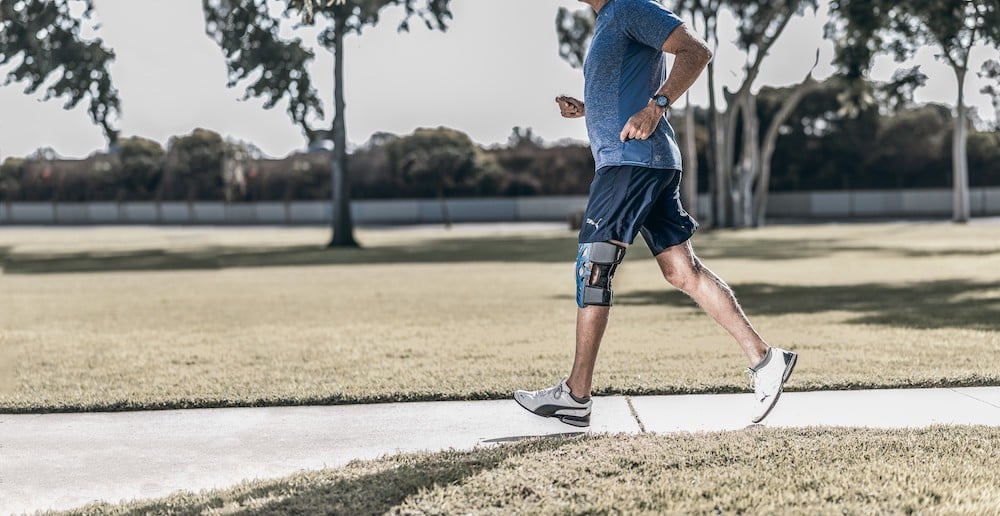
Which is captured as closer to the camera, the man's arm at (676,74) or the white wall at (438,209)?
the man's arm at (676,74)

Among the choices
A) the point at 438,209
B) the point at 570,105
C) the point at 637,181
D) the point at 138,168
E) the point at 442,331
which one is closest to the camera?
the point at 637,181

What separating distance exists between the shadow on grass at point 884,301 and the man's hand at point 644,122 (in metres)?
5.68

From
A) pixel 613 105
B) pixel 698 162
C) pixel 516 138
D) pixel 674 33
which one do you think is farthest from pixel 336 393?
pixel 516 138

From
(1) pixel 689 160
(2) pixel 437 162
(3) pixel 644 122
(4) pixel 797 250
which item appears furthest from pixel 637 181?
(2) pixel 437 162

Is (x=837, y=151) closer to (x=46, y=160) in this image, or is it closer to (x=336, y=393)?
(x=46, y=160)

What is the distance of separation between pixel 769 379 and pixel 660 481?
1.39m

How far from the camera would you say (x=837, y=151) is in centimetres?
6338

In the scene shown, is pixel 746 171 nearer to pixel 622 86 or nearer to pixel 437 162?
pixel 437 162

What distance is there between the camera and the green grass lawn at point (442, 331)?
6797 millimetres

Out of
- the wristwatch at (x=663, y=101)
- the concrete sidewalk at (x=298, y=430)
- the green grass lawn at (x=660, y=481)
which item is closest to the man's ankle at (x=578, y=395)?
the concrete sidewalk at (x=298, y=430)

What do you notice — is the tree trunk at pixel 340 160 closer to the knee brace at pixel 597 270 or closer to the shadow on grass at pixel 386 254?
the shadow on grass at pixel 386 254

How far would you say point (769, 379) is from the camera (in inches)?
205

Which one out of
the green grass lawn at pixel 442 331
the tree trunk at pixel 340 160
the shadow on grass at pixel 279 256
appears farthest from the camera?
the tree trunk at pixel 340 160

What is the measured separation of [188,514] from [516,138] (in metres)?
72.9
